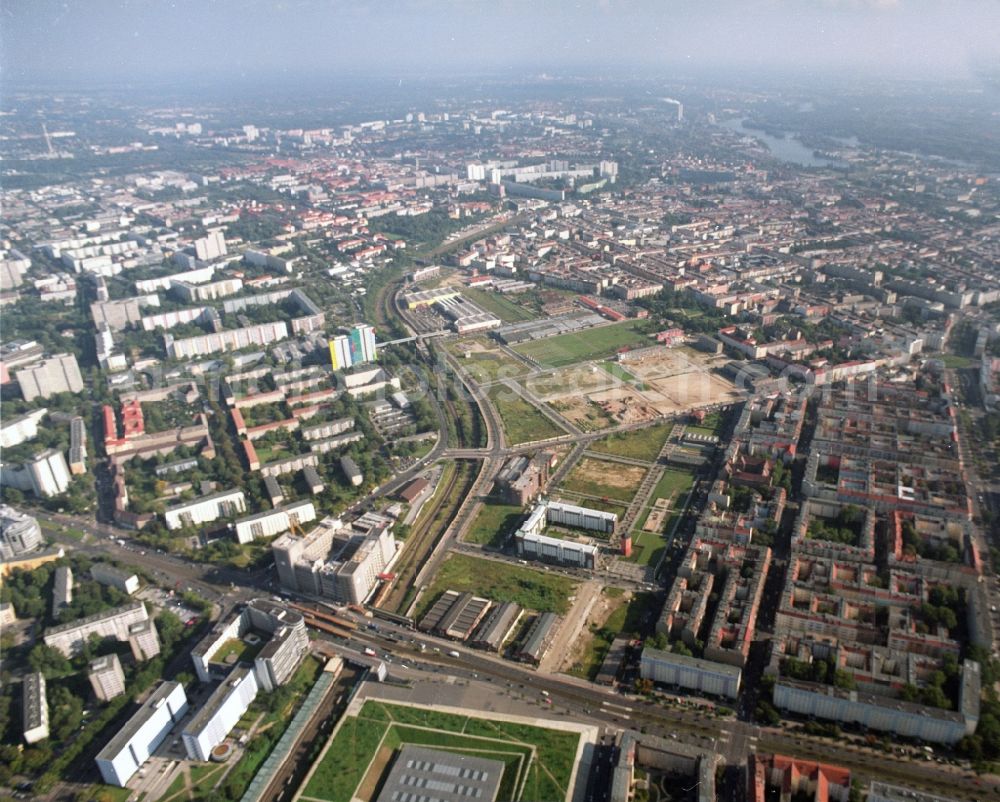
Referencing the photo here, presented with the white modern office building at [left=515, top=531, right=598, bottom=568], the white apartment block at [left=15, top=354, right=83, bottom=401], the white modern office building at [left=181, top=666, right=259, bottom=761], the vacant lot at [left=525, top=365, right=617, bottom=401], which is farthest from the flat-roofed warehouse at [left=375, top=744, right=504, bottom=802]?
the white apartment block at [left=15, top=354, right=83, bottom=401]

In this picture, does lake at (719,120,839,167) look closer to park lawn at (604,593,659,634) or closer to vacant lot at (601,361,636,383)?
vacant lot at (601,361,636,383)

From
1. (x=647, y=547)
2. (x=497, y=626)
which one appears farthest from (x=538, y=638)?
(x=647, y=547)

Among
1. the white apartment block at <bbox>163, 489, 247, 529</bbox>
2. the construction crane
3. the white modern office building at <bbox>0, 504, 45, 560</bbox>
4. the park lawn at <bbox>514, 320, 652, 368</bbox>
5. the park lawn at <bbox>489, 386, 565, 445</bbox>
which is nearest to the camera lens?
the white modern office building at <bbox>0, 504, 45, 560</bbox>

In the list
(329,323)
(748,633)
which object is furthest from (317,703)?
(329,323)

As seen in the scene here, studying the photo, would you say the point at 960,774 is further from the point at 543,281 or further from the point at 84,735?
the point at 543,281

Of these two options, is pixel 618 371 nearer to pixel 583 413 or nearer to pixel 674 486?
pixel 583 413

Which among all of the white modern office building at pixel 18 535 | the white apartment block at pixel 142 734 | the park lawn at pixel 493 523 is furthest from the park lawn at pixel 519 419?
the white modern office building at pixel 18 535
